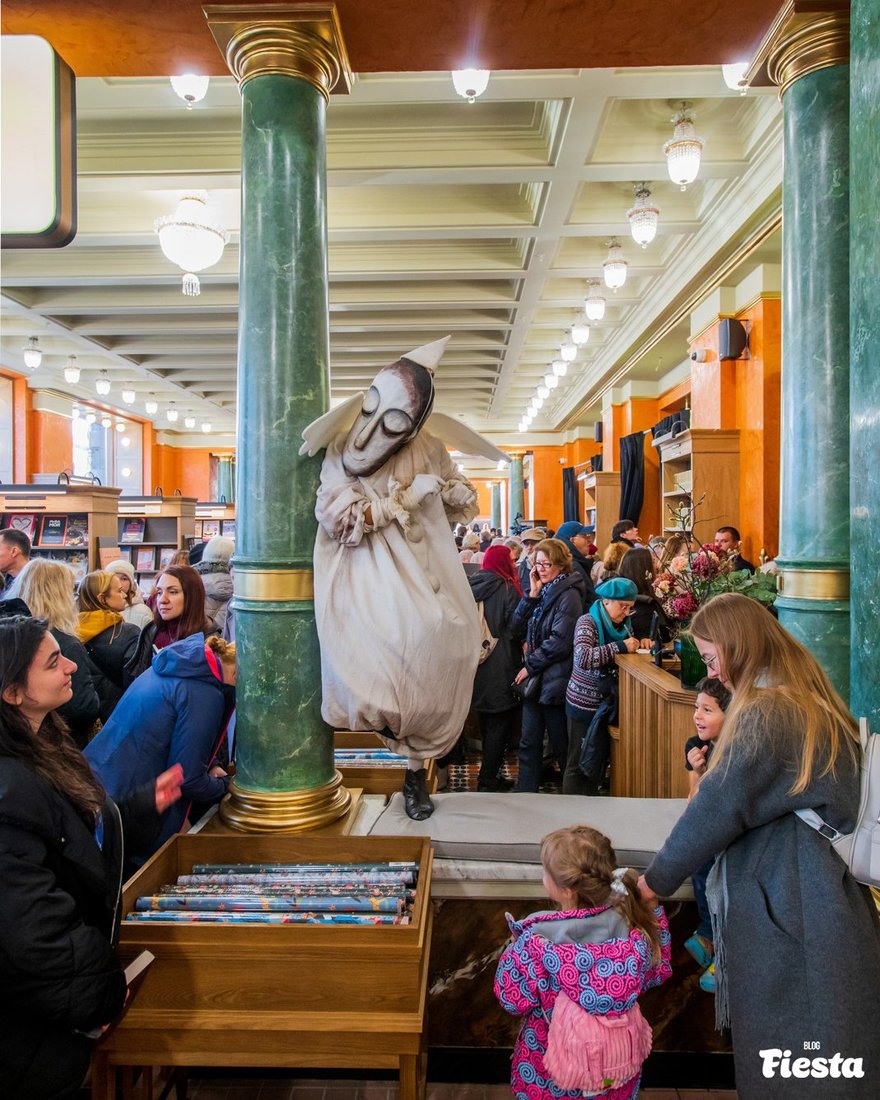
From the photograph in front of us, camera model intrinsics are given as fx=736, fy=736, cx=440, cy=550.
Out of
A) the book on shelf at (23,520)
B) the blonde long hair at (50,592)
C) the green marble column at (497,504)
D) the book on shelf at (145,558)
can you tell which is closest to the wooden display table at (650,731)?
the blonde long hair at (50,592)

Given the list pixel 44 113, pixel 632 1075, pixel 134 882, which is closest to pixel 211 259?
pixel 44 113

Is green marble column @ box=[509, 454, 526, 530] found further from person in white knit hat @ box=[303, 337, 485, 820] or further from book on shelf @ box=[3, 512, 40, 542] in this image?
person in white knit hat @ box=[303, 337, 485, 820]

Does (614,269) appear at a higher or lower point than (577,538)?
higher

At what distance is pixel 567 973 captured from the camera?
155 centimetres

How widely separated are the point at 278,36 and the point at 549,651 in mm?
2864

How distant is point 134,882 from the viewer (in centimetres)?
186

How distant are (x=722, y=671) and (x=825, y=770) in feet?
0.91

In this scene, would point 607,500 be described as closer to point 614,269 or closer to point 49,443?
point 614,269

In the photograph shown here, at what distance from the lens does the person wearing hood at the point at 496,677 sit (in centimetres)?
419

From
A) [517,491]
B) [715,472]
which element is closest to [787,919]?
[715,472]

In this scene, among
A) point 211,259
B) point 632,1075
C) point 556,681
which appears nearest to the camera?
point 632,1075

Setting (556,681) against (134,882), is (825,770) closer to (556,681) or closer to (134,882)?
(134,882)

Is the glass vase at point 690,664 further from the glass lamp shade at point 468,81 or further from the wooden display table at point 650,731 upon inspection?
the glass lamp shade at point 468,81

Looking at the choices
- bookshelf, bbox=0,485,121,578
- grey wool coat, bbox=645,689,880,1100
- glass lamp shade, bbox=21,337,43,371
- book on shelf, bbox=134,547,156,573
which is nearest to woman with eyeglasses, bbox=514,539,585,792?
grey wool coat, bbox=645,689,880,1100
